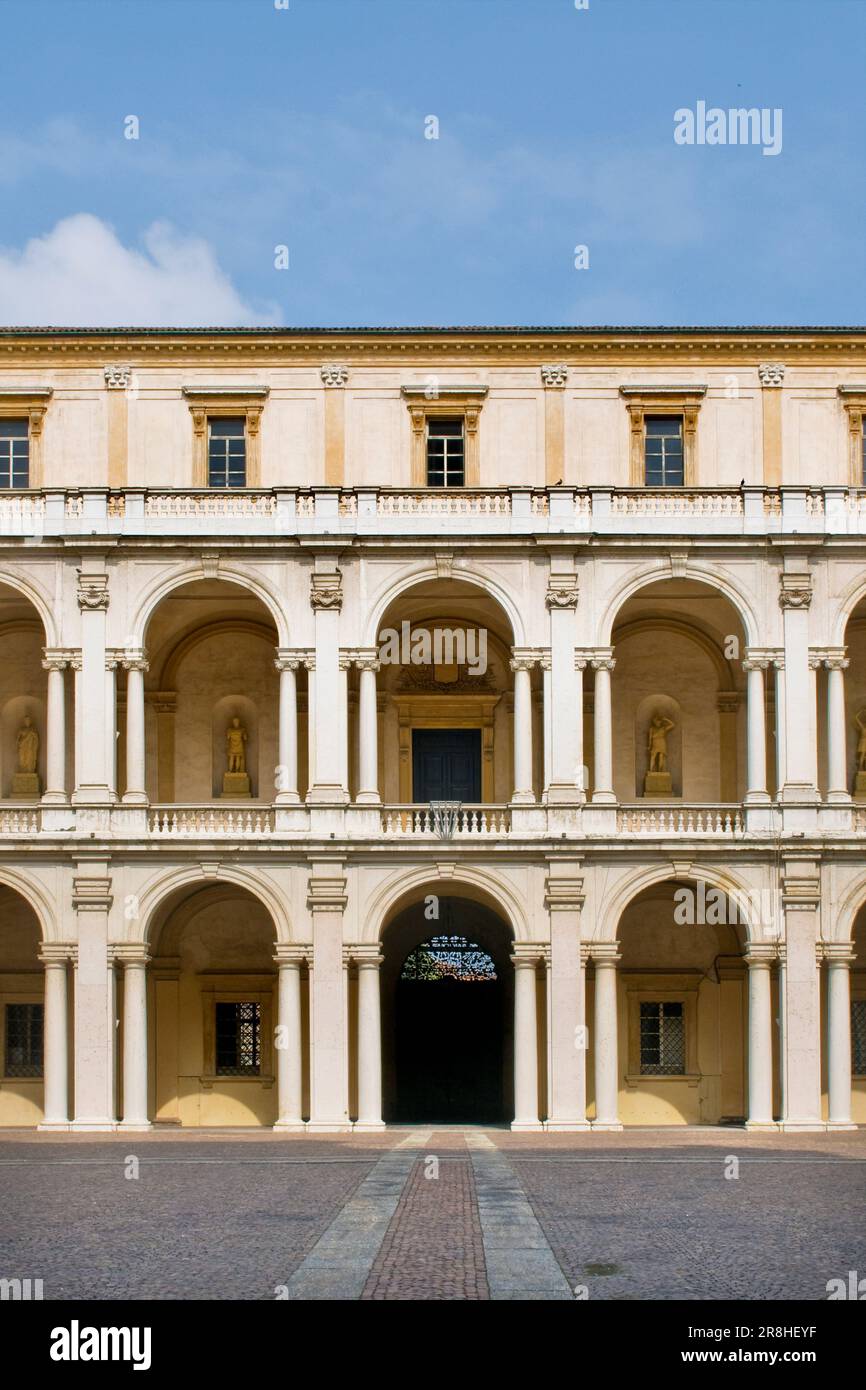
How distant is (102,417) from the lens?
128 feet

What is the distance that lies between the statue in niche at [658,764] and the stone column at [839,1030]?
5.41 metres

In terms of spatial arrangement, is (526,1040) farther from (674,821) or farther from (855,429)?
(855,429)

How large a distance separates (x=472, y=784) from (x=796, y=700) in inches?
290

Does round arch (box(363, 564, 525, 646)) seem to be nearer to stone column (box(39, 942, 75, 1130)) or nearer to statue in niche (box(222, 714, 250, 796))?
statue in niche (box(222, 714, 250, 796))

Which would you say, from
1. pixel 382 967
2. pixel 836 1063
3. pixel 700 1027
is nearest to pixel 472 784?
pixel 382 967

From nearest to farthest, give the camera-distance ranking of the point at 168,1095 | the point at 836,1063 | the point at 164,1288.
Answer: the point at 164,1288, the point at 836,1063, the point at 168,1095

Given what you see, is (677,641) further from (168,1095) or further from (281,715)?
(168,1095)

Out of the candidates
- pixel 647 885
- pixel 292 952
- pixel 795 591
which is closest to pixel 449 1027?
pixel 292 952

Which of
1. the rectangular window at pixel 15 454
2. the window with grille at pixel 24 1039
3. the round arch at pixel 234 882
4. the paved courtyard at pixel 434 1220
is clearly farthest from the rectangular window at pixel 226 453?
the paved courtyard at pixel 434 1220

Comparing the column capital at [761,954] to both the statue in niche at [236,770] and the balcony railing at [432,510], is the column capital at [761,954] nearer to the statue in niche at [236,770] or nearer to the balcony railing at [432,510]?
the balcony railing at [432,510]

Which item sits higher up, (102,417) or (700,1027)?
(102,417)

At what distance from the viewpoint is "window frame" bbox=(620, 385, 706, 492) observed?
3878 centimetres

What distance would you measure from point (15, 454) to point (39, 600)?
4.38 meters

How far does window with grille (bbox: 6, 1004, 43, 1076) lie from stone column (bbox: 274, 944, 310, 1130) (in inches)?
234
